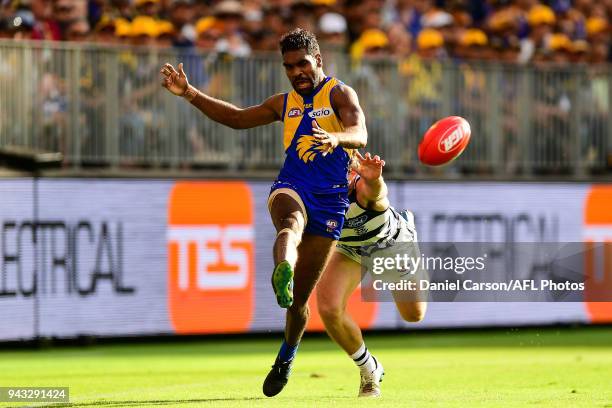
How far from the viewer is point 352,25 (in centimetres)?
1831

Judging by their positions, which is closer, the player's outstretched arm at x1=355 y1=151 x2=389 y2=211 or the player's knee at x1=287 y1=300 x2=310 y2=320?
the player's knee at x1=287 y1=300 x2=310 y2=320

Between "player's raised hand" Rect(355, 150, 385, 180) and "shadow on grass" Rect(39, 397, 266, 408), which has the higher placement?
"player's raised hand" Rect(355, 150, 385, 180)

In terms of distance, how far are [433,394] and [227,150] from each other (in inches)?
254

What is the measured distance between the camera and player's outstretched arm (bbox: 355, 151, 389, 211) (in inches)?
390

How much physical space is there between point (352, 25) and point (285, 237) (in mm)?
Answer: 9687

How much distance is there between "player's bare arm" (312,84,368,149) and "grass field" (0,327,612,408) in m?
1.97

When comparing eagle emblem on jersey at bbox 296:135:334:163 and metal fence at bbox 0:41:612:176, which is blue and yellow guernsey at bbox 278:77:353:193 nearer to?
eagle emblem on jersey at bbox 296:135:334:163

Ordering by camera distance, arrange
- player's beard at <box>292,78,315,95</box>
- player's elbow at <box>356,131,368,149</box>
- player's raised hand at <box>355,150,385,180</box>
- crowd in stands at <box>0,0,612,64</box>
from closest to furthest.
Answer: player's elbow at <box>356,131,368,149</box> → player's beard at <box>292,78,315,95</box> → player's raised hand at <box>355,150,385,180</box> → crowd in stands at <box>0,0,612,64</box>

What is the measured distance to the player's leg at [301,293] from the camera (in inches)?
Answer: 378

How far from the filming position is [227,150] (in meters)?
16.1
